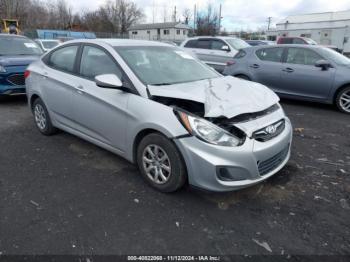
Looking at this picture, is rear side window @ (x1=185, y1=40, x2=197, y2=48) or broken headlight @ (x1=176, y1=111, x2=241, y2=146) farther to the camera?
rear side window @ (x1=185, y1=40, x2=197, y2=48)

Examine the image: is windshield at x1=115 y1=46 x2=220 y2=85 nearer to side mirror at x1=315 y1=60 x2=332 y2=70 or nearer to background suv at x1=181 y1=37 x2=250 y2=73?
side mirror at x1=315 y1=60 x2=332 y2=70

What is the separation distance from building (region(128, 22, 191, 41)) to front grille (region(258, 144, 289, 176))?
5915 cm

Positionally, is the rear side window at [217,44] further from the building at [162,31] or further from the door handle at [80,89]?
the building at [162,31]

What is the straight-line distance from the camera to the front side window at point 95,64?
365 cm

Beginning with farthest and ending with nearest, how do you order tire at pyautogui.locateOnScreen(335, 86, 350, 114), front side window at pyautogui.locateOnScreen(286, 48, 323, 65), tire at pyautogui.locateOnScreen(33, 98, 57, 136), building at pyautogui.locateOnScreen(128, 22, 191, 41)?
building at pyautogui.locateOnScreen(128, 22, 191, 41) → front side window at pyautogui.locateOnScreen(286, 48, 323, 65) → tire at pyautogui.locateOnScreen(335, 86, 350, 114) → tire at pyautogui.locateOnScreen(33, 98, 57, 136)

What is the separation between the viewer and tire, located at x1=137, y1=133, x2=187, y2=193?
297 cm

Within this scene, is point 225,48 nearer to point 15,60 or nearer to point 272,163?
point 15,60

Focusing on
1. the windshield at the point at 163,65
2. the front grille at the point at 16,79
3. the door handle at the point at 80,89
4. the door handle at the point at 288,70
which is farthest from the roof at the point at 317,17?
the door handle at the point at 80,89


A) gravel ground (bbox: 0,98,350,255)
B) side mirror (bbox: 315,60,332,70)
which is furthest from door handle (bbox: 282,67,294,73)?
gravel ground (bbox: 0,98,350,255)

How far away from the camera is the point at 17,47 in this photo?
8.16 meters

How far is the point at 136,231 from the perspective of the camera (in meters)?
2.68

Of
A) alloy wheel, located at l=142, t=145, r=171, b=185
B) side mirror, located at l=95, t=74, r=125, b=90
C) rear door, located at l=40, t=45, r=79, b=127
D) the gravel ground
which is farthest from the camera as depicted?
rear door, located at l=40, t=45, r=79, b=127

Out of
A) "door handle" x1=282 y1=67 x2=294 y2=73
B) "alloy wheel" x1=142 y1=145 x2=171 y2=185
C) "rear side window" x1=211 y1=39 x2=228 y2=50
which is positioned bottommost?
"alloy wheel" x1=142 y1=145 x2=171 y2=185

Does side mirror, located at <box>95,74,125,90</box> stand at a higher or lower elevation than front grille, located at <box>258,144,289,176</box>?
higher
